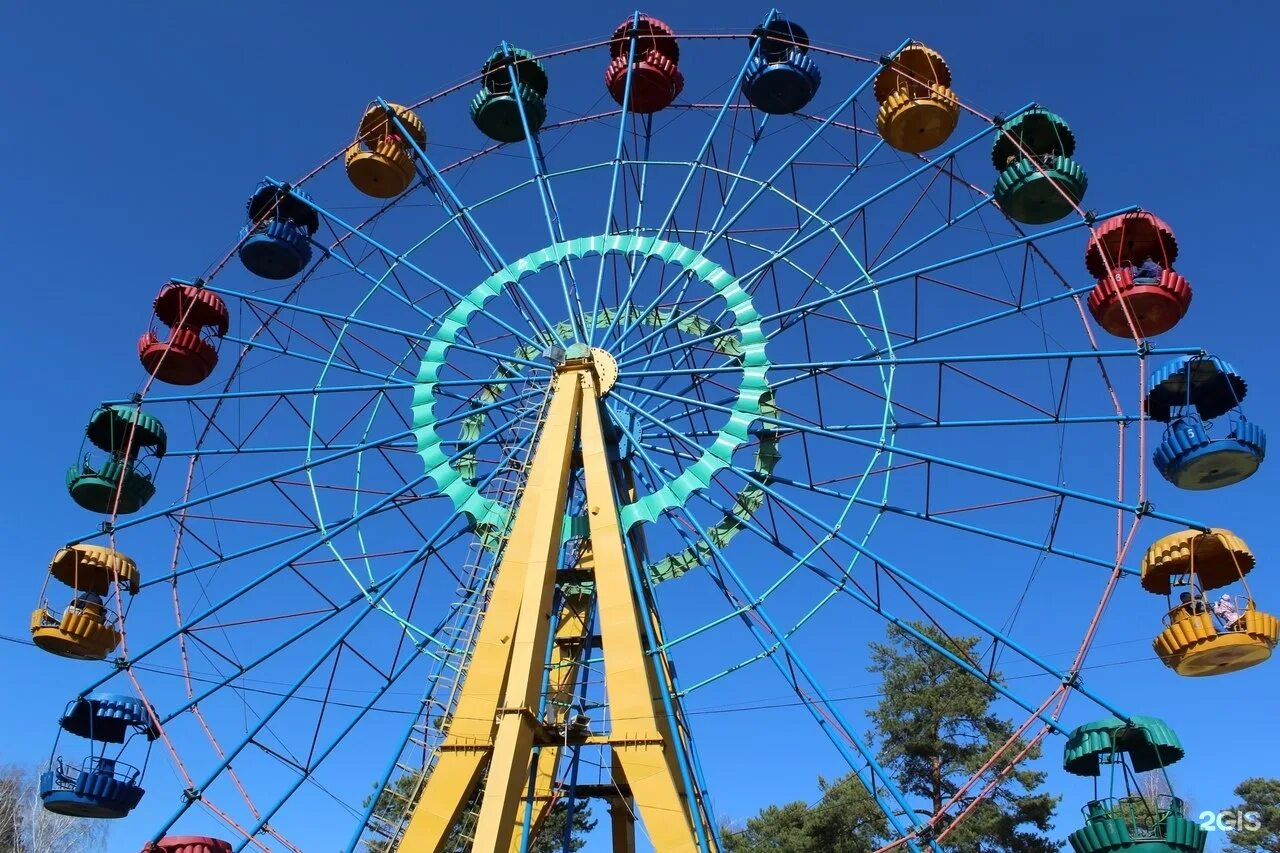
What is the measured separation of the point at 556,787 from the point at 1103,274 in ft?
36.9

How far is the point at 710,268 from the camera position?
53.5 ft

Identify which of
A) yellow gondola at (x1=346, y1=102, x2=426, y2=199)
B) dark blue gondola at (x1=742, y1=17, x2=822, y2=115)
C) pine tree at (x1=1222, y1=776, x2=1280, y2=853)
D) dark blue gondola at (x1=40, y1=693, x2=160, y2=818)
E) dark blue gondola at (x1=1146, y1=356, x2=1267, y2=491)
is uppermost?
dark blue gondola at (x1=742, y1=17, x2=822, y2=115)

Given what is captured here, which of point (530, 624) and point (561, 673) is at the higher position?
point (561, 673)

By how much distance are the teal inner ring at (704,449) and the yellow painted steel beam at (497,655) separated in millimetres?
1327

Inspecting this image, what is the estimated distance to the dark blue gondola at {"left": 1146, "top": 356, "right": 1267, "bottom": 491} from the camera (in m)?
13.2

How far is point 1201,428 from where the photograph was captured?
527 inches

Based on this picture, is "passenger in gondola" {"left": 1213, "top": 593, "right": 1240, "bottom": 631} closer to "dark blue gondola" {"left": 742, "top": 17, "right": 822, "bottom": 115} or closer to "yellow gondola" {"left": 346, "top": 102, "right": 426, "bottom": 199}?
"dark blue gondola" {"left": 742, "top": 17, "right": 822, "bottom": 115}

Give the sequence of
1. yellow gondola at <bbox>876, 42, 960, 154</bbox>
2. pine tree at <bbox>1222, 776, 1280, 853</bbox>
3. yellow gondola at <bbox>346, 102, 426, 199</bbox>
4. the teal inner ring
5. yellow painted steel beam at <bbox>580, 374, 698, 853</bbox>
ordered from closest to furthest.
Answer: yellow painted steel beam at <bbox>580, 374, 698, 853</bbox> < the teal inner ring < yellow gondola at <bbox>876, 42, 960, 154</bbox> < yellow gondola at <bbox>346, 102, 426, 199</bbox> < pine tree at <bbox>1222, 776, 1280, 853</bbox>

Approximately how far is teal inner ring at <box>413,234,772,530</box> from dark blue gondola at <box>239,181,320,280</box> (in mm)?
3758

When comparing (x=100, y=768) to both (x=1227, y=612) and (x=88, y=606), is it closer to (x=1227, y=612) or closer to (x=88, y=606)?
(x=88, y=606)

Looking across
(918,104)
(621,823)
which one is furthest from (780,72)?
(621,823)

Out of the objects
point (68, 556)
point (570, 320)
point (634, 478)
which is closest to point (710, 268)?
point (570, 320)

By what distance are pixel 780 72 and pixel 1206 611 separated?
11.0 metres

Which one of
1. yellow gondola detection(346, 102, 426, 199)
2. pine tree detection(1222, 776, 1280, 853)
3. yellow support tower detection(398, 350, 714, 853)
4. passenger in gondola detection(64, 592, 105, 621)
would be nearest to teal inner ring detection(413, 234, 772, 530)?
yellow support tower detection(398, 350, 714, 853)
